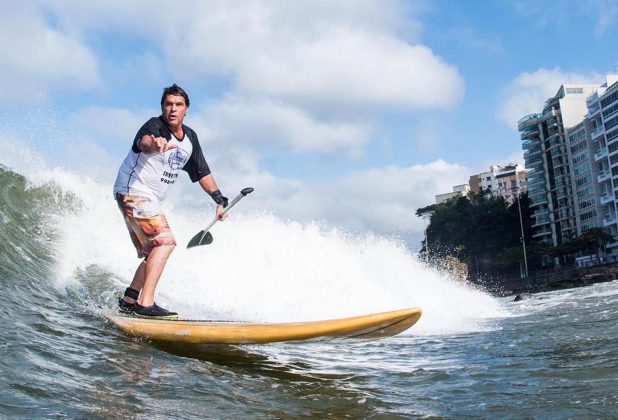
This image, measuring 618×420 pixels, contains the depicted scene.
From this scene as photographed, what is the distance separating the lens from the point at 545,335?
7387 millimetres

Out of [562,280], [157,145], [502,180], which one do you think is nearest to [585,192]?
[562,280]

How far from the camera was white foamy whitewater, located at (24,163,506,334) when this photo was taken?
8.76 m

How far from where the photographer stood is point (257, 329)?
4.57 meters

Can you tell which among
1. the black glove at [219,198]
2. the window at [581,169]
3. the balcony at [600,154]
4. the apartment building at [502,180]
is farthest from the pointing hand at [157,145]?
the apartment building at [502,180]

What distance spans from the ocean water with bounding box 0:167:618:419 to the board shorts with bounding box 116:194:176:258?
826 mm

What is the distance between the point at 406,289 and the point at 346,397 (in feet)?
41.0

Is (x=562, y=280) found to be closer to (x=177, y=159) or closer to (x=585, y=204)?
(x=585, y=204)

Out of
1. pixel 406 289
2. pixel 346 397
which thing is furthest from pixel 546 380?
pixel 406 289

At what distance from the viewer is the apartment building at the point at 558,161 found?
86.2 meters

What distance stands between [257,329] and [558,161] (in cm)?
9481

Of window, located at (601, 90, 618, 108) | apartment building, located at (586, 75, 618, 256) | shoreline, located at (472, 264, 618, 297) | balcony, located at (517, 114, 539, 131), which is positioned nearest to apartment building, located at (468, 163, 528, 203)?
balcony, located at (517, 114, 539, 131)

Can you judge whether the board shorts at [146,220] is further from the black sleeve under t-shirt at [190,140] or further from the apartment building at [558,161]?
the apartment building at [558,161]

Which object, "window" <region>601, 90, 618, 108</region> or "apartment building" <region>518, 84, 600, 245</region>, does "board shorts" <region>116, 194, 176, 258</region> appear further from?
"apartment building" <region>518, 84, 600, 245</region>

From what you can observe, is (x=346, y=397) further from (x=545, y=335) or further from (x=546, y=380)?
(x=545, y=335)
